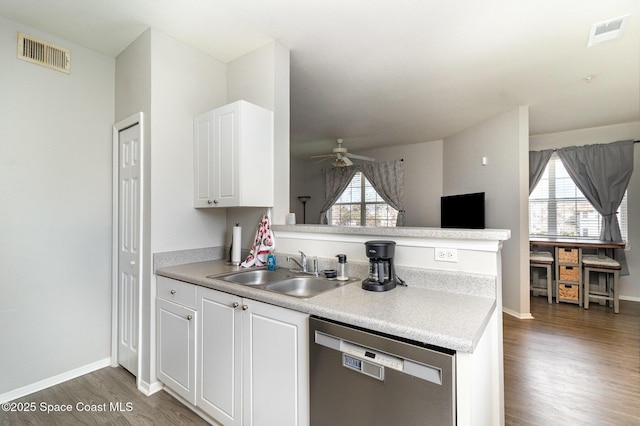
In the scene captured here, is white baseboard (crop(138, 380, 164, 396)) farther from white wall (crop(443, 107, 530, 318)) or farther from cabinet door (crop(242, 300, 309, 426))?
white wall (crop(443, 107, 530, 318))

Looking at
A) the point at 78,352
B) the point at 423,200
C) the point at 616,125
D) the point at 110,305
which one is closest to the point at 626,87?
the point at 616,125

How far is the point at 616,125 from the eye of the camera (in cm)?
443

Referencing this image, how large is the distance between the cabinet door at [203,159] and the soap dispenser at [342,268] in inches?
45.2

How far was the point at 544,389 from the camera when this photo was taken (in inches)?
85.7

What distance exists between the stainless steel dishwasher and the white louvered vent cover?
2772mm

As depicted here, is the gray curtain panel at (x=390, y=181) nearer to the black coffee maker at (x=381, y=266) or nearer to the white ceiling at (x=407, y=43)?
the white ceiling at (x=407, y=43)

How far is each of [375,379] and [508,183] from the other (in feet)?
12.7

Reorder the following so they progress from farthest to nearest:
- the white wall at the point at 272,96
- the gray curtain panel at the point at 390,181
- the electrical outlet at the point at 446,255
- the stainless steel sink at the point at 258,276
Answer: the gray curtain panel at the point at 390,181 < the white wall at the point at 272,96 < the stainless steel sink at the point at 258,276 < the electrical outlet at the point at 446,255

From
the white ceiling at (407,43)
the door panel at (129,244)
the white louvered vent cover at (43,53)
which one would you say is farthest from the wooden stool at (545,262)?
the white louvered vent cover at (43,53)

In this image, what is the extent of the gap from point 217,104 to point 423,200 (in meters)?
4.30

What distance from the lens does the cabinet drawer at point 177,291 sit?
6.17ft

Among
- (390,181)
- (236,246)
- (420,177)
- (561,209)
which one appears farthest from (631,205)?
(236,246)

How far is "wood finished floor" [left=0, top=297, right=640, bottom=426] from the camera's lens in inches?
72.7

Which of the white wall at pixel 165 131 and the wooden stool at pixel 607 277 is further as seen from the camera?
the wooden stool at pixel 607 277
